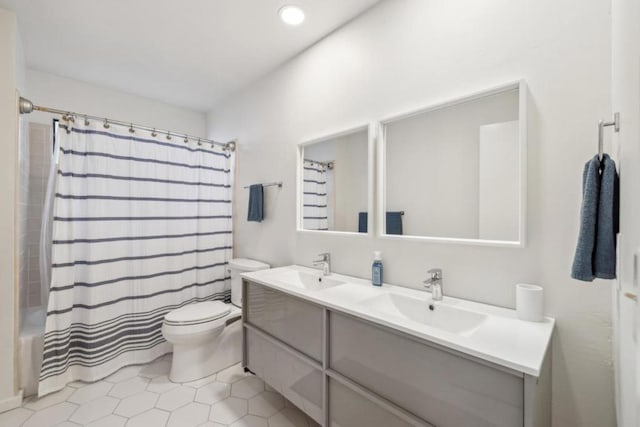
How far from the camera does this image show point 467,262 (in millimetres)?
1306

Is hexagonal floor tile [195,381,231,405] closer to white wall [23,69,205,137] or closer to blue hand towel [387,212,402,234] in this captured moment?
blue hand towel [387,212,402,234]

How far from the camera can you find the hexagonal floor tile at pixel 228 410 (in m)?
1.62

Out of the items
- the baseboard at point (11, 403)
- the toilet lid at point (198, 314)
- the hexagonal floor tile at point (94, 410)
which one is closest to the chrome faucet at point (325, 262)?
the toilet lid at point (198, 314)

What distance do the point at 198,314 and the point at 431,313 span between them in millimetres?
1613

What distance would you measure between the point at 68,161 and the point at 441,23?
8.20 ft

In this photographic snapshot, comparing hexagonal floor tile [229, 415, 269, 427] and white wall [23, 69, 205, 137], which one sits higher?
white wall [23, 69, 205, 137]

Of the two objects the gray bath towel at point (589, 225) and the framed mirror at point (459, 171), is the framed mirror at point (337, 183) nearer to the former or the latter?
the framed mirror at point (459, 171)

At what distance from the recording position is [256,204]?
2488 millimetres

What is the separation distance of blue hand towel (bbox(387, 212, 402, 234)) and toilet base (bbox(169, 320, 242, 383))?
1505mm

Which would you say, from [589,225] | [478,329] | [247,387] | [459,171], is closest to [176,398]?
[247,387]

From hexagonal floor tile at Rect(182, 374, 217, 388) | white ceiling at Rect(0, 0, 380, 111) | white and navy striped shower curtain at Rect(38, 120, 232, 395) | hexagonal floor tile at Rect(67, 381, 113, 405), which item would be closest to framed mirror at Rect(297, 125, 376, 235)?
white ceiling at Rect(0, 0, 380, 111)

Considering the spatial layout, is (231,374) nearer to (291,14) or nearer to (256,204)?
(256,204)

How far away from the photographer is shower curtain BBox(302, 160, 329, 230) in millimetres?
2010

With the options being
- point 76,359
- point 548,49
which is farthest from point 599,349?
point 76,359
